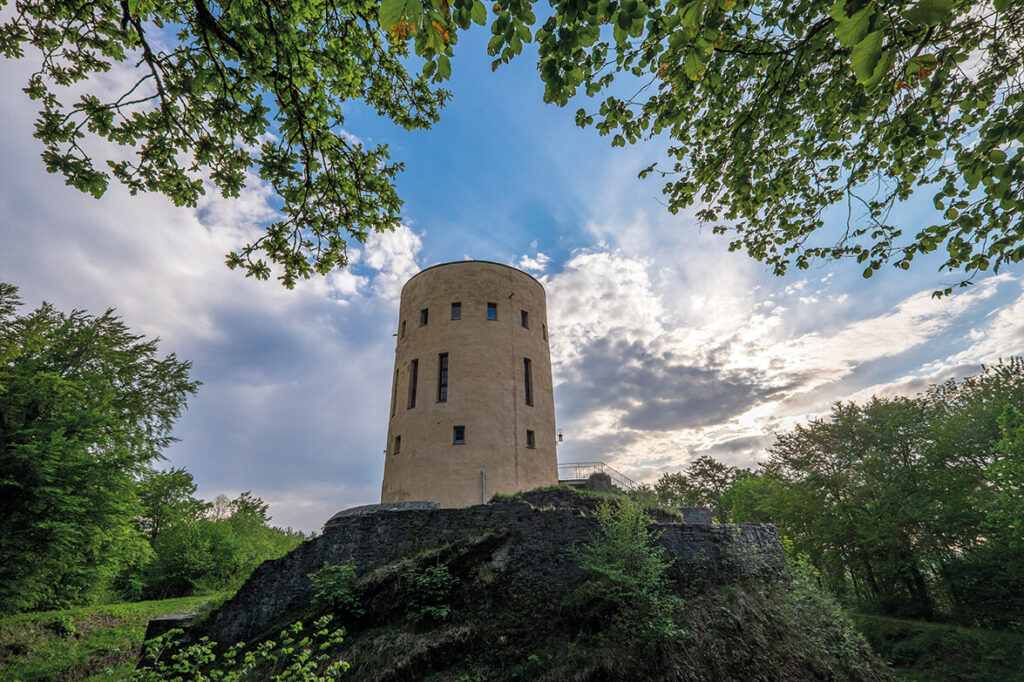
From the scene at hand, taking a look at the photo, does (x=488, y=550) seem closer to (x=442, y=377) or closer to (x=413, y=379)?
(x=442, y=377)

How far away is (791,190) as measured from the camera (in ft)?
20.8

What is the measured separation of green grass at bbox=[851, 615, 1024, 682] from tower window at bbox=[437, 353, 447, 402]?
708 inches

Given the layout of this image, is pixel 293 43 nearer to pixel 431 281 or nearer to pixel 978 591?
pixel 431 281

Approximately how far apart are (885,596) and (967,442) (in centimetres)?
946

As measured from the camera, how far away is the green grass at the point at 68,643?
10891mm

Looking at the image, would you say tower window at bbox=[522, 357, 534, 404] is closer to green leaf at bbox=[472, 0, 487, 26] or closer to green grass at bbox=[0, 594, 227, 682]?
green grass at bbox=[0, 594, 227, 682]

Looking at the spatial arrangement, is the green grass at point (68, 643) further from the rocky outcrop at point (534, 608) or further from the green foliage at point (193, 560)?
the green foliage at point (193, 560)

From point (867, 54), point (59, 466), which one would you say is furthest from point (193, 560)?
point (867, 54)

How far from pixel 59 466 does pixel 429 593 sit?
39.4 feet

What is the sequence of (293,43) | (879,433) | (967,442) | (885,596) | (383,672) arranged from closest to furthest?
(293,43) < (383,672) < (967,442) < (885,596) < (879,433)

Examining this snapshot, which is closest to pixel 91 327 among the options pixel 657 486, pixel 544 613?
pixel 544 613

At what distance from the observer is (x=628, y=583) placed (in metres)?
9.21

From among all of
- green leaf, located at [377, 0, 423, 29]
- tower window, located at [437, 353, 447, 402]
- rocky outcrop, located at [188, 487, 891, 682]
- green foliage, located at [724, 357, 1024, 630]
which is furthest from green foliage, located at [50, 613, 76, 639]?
green foliage, located at [724, 357, 1024, 630]

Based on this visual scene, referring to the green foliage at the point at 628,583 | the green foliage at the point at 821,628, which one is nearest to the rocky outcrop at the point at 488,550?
the green foliage at the point at 628,583
